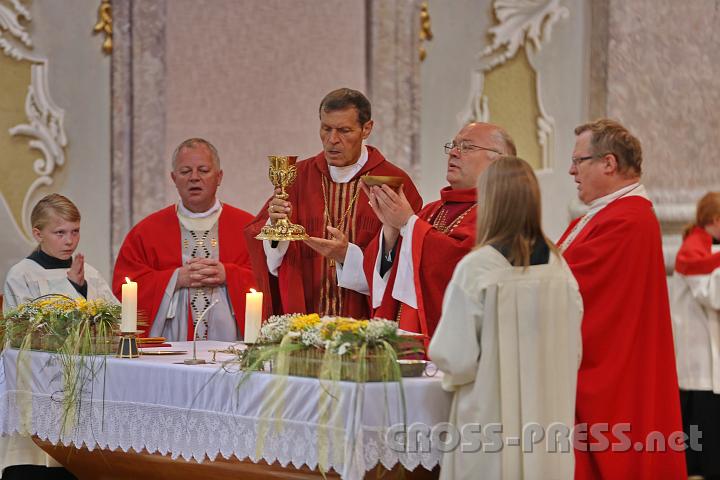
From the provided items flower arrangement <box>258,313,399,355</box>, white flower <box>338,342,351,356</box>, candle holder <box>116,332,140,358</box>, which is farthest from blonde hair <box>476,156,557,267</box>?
candle holder <box>116,332,140,358</box>

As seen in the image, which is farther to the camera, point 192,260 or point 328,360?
point 192,260

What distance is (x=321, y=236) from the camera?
19.0 feet

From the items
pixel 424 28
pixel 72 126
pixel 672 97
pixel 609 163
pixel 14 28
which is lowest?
pixel 609 163

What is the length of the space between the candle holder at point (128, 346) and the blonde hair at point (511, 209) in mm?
1608

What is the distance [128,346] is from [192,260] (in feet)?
4.89

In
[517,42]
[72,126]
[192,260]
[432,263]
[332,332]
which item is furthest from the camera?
[517,42]

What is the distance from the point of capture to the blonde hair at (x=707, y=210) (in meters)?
7.56

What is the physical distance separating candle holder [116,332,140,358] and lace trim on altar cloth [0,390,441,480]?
204 millimetres

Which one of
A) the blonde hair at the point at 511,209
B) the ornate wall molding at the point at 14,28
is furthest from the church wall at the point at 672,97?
the blonde hair at the point at 511,209

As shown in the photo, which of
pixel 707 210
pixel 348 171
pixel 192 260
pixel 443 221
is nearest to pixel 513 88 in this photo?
pixel 707 210

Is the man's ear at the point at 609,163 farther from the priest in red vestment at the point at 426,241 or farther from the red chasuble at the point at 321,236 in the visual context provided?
the red chasuble at the point at 321,236

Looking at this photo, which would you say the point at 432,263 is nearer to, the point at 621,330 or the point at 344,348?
the point at 621,330

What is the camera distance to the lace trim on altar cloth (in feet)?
13.2

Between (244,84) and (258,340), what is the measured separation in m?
4.44
